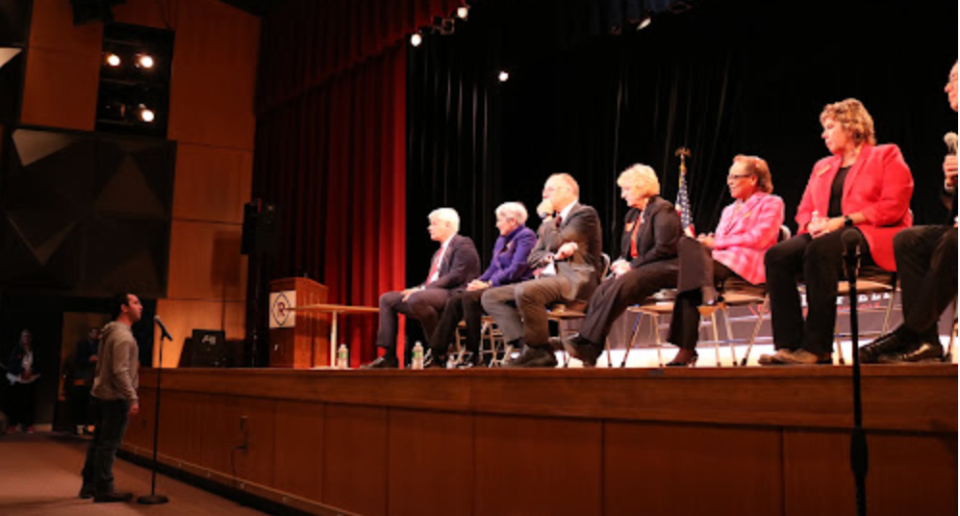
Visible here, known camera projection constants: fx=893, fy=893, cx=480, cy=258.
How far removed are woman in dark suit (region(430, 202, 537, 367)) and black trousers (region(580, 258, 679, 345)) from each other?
1083mm

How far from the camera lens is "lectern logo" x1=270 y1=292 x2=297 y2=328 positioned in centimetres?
845

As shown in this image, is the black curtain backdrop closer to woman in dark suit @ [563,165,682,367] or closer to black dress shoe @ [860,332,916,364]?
woman in dark suit @ [563,165,682,367]

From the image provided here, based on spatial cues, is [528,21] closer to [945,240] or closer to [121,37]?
[121,37]

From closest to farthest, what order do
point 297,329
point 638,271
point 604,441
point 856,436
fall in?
point 856,436 < point 604,441 < point 638,271 < point 297,329

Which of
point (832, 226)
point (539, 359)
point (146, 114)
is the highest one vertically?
point (146, 114)

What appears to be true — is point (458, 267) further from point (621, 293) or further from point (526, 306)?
point (621, 293)

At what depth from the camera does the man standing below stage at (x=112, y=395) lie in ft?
16.1

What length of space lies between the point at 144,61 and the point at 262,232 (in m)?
2.71

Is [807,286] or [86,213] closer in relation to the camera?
[807,286]

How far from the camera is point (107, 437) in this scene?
497 centimetres

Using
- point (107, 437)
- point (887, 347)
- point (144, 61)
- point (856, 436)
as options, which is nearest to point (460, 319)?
point (107, 437)

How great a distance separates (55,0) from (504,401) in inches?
342

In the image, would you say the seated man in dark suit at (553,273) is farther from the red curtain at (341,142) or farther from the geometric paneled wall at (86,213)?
the geometric paneled wall at (86,213)

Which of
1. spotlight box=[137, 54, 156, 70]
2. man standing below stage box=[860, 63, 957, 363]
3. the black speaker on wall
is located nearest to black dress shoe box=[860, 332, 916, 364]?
man standing below stage box=[860, 63, 957, 363]
